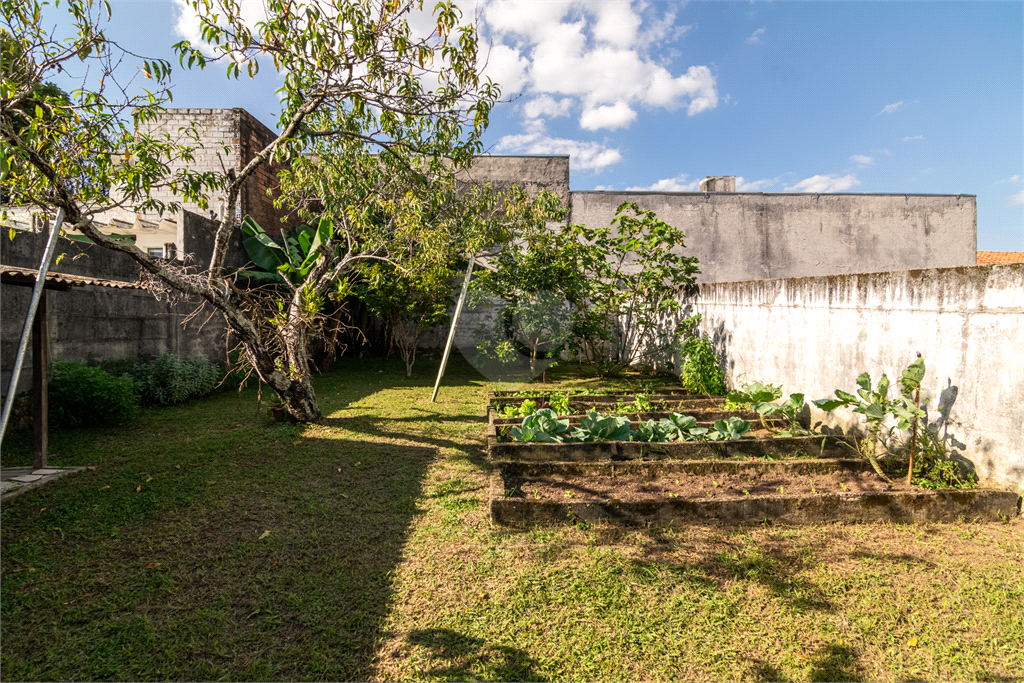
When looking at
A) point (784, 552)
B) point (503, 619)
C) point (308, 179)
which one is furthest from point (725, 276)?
point (503, 619)

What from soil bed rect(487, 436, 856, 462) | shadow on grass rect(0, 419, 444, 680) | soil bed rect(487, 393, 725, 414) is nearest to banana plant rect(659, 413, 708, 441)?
soil bed rect(487, 436, 856, 462)

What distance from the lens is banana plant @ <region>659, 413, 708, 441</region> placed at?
518cm

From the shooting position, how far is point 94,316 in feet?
23.5

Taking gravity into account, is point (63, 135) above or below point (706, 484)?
above

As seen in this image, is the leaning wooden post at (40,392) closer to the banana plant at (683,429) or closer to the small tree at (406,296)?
the small tree at (406,296)

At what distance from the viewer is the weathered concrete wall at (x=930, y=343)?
146 inches

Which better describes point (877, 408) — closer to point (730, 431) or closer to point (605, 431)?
point (730, 431)

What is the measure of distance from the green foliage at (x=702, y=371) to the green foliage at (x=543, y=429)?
3.42m

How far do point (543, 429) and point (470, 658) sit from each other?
2838mm

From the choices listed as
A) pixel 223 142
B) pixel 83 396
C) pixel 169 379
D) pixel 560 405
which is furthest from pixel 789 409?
pixel 223 142

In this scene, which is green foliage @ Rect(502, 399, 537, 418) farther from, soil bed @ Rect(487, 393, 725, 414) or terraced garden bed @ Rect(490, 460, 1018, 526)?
terraced garden bed @ Rect(490, 460, 1018, 526)

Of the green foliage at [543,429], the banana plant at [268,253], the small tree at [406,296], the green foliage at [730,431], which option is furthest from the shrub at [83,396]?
the green foliage at [730,431]

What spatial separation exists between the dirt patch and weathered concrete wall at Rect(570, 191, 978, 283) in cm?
1069

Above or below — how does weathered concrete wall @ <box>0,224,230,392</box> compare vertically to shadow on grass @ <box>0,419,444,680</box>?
above
